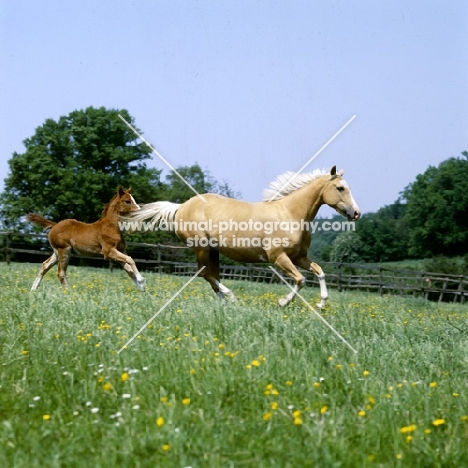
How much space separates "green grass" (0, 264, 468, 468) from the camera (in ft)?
10.6

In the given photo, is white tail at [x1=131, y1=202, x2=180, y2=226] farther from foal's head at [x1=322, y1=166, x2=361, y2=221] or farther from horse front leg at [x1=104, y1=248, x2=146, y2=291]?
foal's head at [x1=322, y1=166, x2=361, y2=221]

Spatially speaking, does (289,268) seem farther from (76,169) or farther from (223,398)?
(76,169)

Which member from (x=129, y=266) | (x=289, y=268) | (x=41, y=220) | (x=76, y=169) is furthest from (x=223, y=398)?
(x=76, y=169)

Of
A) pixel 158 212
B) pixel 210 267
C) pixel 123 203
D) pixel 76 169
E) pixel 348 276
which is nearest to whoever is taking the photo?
pixel 210 267

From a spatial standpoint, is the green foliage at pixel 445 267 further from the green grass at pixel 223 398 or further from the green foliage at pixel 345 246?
the green grass at pixel 223 398

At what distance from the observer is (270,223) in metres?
9.67

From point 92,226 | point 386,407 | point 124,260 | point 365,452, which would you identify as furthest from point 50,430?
point 92,226

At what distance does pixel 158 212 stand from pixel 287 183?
215 cm

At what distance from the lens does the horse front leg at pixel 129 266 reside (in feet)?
36.8

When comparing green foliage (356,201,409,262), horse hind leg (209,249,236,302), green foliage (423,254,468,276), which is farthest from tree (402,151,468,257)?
horse hind leg (209,249,236,302)

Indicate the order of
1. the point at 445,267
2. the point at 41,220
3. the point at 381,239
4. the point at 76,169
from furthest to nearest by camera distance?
the point at 381,239
the point at 76,169
the point at 445,267
the point at 41,220

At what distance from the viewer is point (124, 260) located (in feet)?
38.8

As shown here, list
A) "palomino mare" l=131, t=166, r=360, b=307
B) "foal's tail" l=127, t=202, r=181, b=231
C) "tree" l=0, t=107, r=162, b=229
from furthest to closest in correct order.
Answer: "tree" l=0, t=107, r=162, b=229 → "foal's tail" l=127, t=202, r=181, b=231 → "palomino mare" l=131, t=166, r=360, b=307

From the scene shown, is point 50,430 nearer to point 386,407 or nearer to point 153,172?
point 386,407
